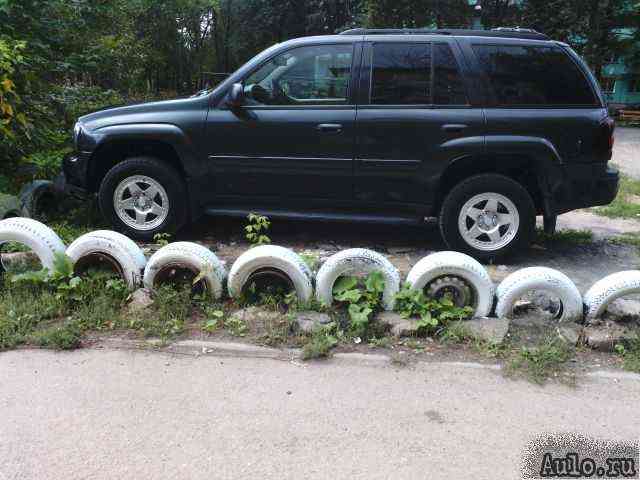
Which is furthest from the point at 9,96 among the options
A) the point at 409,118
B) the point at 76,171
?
the point at 409,118

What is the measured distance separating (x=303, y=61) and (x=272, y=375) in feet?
10.2

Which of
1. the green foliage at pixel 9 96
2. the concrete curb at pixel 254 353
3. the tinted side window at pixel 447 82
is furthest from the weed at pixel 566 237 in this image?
the green foliage at pixel 9 96

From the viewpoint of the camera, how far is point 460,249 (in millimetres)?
5293

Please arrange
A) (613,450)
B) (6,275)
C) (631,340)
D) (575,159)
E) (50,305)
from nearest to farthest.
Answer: (613,450), (631,340), (50,305), (6,275), (575,159)

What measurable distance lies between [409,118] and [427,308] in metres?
1.93

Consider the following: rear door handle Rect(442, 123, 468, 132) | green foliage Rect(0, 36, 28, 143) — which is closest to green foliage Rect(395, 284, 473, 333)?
rear door handle Rect(442, 123, 468, 132)

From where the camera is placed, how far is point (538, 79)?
5176mm

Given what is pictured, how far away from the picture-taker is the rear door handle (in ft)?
16.8

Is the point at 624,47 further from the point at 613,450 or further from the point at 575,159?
the point at 613,450

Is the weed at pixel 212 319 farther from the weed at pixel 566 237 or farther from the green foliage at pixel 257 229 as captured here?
the weed at pixel 566 237

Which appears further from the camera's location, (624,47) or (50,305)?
(624,47)

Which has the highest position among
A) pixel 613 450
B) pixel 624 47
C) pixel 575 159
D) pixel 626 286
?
pixel 624 47

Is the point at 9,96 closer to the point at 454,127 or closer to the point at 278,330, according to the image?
the point at 278,330

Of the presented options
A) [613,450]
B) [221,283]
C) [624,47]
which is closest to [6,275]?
[221,283]
